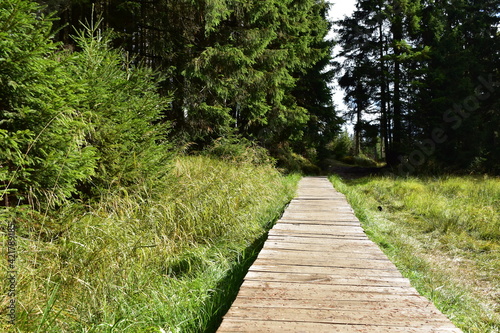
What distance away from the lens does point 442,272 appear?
400cm

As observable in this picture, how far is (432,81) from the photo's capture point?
1725 centimetres

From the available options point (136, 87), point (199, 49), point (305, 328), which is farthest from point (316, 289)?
point (199, 49)

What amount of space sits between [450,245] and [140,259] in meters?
4.93

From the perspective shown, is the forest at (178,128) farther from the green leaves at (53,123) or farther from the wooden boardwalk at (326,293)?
the wooden boardwalk at (326,293)

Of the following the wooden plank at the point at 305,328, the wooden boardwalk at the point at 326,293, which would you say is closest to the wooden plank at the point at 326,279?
the wooden boardwalk at the point at 326,293

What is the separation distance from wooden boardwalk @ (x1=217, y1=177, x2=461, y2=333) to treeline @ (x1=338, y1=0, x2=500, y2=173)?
49.7ft

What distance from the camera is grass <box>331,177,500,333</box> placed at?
10.2 feet

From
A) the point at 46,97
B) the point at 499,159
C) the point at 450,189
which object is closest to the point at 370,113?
the point at 499,159

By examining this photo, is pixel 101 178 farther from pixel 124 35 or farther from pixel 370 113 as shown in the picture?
pixel 370 113

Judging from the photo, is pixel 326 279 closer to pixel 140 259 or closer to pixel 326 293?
pixel 326 293

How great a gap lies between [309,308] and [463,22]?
23866 millimetres

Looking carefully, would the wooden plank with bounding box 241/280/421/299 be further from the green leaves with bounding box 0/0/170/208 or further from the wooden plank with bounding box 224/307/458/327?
the green leaves with bounding box 0/0/170/208

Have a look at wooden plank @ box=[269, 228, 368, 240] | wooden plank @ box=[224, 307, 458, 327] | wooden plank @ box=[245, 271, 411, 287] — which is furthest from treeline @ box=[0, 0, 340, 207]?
wooden plank @ box=[269, 228, 368, 240]

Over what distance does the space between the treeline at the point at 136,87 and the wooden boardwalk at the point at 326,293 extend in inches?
83.9
